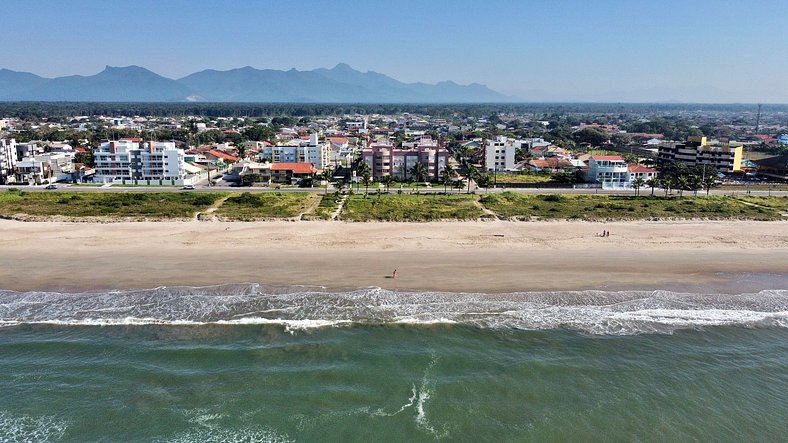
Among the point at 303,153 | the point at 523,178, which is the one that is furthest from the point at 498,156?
the point at 303,153

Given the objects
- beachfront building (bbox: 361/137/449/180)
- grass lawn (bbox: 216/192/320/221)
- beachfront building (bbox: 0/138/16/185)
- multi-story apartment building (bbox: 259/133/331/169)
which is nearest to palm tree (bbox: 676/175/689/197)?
beachfront building (bbox: 361/137/449/180)

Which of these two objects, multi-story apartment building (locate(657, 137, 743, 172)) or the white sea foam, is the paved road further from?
the white sea foam

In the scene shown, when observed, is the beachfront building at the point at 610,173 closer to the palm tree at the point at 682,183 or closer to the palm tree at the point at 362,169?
the palm tree at the point at 682,183

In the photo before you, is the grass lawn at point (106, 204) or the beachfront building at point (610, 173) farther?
the beachfront building at point (610, 173)

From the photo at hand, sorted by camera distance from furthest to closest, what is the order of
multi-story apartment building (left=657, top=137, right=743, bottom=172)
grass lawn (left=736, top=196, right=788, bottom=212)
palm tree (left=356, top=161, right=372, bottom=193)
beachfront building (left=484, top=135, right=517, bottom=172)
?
1. beachfront building (left=484, top=135, right=517, bottom=172)
2. multi-story apartment building (left=657, top=137, right=743, bottom=172)
3. palm tree (left=356, top=161, right=372, bottom=193)
4. grass lawn (left=736, top=196, right=788, bottom=212)

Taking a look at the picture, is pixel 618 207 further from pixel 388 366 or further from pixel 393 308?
pixel 388 366

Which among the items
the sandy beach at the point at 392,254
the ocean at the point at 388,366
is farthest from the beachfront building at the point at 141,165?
the ocean at the point at 388,366
